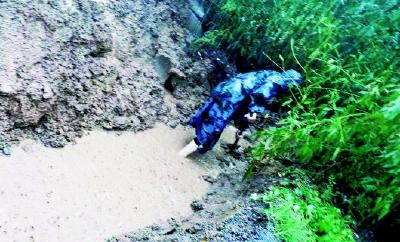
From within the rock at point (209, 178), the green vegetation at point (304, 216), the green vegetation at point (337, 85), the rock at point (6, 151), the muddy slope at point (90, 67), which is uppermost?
the green vegetation at point (337, 85)

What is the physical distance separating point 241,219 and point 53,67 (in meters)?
3.08

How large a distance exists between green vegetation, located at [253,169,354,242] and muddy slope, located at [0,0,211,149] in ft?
8.09

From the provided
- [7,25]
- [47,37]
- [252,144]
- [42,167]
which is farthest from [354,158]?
[7,25]

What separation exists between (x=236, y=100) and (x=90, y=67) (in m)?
2.13

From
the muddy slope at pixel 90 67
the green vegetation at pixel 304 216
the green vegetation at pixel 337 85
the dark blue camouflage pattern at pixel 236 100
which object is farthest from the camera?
the dark blue camouflage pattern at pixel 236 100

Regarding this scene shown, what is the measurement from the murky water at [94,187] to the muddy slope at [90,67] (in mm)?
267

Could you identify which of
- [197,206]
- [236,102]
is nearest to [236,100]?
[236,102]

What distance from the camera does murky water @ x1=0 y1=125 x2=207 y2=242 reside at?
12.5ft

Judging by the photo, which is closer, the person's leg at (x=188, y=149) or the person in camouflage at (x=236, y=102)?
the person in camouflage at (x=236, y=102)

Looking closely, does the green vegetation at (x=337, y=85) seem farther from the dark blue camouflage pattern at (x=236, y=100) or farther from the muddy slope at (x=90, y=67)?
the muddy slope at (x=90, y=67)

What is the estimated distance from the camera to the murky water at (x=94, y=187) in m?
3.80

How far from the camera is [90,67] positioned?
16.9 feet

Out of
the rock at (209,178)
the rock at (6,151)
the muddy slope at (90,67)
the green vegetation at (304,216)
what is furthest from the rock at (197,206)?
the rock at (6,151)

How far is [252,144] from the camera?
611 centimetres
